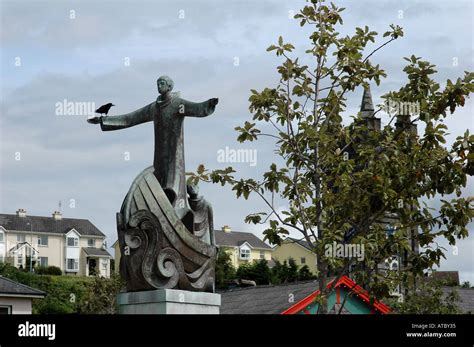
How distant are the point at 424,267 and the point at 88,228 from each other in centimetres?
10466

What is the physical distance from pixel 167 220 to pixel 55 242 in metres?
101

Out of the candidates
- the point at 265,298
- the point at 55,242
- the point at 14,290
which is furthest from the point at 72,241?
the point at 265,298

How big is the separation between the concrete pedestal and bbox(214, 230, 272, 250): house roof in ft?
360

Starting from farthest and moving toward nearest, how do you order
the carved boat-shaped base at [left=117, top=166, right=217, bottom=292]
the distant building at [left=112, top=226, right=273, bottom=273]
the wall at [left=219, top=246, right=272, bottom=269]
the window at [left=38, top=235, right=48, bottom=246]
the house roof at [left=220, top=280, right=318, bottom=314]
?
the distant building at [left=112, top=226, right=273, bottom=273], the wall at [left=219, top=246, right=272, bottom=269], the window at [left=38, top=235, right=48, bottom=246], the house roof at [left=220, top=280, right=318, bottom=314], the carved boat-shaped base at [left=117, top=166, right=217, bottom=292]

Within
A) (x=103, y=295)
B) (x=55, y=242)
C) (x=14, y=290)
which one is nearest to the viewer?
(x=14, y=290)

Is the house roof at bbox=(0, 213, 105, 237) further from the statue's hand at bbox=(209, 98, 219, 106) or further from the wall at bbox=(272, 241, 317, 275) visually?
the statue's hand at bbox=(209, 98, 219, 106)

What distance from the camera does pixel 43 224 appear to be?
11588 centimetres

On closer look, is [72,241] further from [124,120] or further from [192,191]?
[192,191]

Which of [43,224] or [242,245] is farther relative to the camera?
[242,245]

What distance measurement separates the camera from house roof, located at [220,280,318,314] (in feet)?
101

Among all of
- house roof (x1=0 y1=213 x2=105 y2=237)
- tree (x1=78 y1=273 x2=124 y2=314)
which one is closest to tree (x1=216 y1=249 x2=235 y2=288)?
house roof (x1=0 y1=213 x2=105 y2=237)

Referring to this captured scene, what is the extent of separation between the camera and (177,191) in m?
16.8
